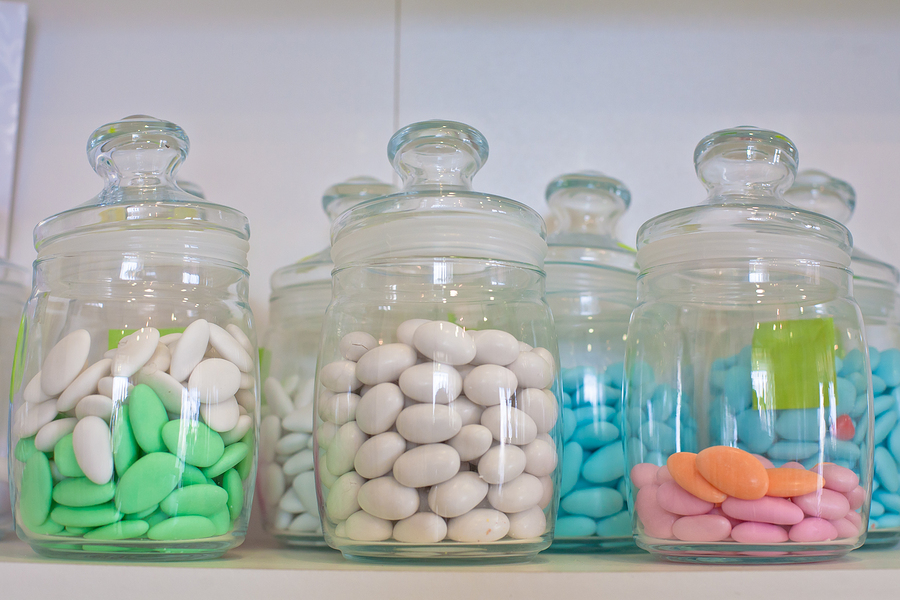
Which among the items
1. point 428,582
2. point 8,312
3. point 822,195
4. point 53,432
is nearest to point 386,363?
point 428,582

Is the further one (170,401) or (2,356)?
(2,356)

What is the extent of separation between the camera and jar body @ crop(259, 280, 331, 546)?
634 millimetres

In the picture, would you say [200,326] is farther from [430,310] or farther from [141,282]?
[430,310]

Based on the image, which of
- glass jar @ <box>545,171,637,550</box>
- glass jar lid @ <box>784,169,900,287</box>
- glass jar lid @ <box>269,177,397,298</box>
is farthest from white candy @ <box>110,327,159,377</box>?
glass jar lid @ <box>784,169,900,287</box>

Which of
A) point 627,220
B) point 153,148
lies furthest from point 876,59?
point 153,148

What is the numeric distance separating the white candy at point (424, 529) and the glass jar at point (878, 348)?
0.31m

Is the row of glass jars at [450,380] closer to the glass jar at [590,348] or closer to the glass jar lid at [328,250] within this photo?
the glass jar at [590,348]

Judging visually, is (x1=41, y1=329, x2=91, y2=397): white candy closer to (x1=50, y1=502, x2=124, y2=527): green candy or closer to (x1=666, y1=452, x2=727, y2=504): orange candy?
(x1=50, y1=502, x2=124, y2=527): green candy

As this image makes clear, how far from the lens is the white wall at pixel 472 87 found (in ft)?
2.81

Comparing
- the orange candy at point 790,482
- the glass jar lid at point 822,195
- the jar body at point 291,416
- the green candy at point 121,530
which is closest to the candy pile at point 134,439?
the green candy at point 121,530

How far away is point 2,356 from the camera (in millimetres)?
678

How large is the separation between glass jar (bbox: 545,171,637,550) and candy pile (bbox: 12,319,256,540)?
10.6 inches

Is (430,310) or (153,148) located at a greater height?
(153,148)

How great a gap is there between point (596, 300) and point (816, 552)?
0.27 metres
